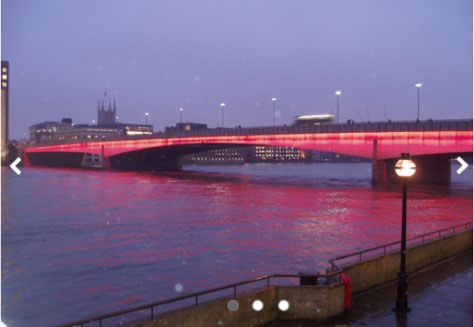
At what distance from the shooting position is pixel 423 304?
12.4 meters

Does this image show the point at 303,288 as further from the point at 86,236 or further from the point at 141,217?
the point at 141,217

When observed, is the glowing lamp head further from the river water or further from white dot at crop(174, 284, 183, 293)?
white dot at crop(174, 284, 183, 293)

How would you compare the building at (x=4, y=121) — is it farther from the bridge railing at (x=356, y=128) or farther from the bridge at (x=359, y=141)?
the bridge railing at (x=356, y=128)

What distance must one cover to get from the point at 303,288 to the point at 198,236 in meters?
16.6

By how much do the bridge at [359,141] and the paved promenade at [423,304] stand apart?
44064mm

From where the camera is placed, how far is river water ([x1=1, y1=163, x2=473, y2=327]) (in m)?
16.9

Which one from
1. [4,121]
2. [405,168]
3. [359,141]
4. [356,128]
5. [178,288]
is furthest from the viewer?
[4,121]

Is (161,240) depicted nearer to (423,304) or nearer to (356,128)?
(423,304)

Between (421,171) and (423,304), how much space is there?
65.3 m

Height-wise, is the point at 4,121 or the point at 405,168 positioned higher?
the point at 4,121

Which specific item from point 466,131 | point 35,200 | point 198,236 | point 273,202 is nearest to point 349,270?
point 198,236

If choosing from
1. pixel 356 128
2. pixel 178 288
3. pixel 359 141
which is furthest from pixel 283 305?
pixel 359 141

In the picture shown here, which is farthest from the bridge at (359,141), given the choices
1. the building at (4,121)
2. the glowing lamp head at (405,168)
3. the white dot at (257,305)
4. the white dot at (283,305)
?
the white dot at (257,305)

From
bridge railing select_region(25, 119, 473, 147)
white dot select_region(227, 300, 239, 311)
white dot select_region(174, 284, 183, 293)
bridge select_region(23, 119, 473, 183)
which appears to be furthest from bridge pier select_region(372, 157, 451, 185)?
white dot select_region(227, 300, 239, 311)
